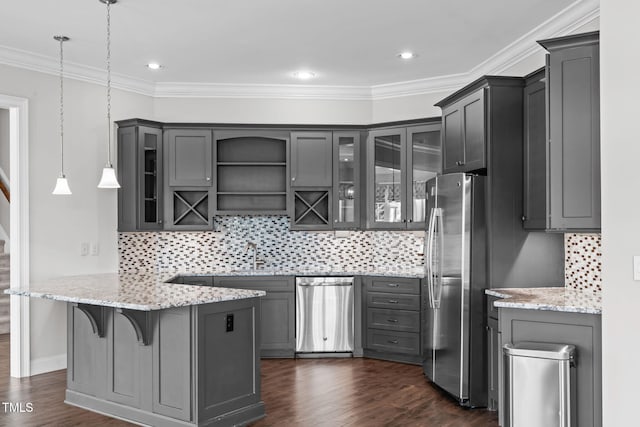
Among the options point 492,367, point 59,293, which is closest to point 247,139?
point 59,293

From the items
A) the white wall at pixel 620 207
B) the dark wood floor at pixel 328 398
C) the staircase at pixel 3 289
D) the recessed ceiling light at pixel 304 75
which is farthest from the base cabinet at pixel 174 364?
the staircase at pixel 3 289

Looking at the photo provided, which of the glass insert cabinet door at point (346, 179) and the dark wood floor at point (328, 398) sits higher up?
the glass insert cabinet door at point (346, 179)

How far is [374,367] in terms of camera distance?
5898mm

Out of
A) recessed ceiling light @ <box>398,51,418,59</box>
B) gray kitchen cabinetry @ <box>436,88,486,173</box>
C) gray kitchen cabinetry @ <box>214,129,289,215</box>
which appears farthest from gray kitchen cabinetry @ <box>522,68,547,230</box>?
gray kitchen cabinetry @ <box>214,129,289,215</box>

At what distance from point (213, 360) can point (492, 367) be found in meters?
2.04

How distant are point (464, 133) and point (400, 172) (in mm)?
1327

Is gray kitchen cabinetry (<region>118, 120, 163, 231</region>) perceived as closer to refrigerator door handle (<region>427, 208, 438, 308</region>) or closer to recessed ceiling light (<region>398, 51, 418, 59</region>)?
recessed ceiling light (<region>398, 51, 418, 59</region>)

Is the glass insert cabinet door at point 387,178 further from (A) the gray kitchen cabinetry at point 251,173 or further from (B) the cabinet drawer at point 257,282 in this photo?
(B) the cabinet drawer at point 257,282

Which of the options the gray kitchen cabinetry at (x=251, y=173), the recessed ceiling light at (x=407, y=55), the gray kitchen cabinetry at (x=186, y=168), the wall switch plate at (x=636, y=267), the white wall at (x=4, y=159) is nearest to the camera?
the wall switch plate at (x=636, y=267)

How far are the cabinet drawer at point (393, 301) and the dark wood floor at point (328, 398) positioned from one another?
55 centimetres

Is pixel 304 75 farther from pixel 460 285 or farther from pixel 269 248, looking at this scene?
pixel 460 285

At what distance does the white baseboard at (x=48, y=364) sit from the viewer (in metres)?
5.64

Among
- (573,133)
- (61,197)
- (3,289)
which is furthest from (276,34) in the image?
(3,289)

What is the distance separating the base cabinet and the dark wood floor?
0.57ft
